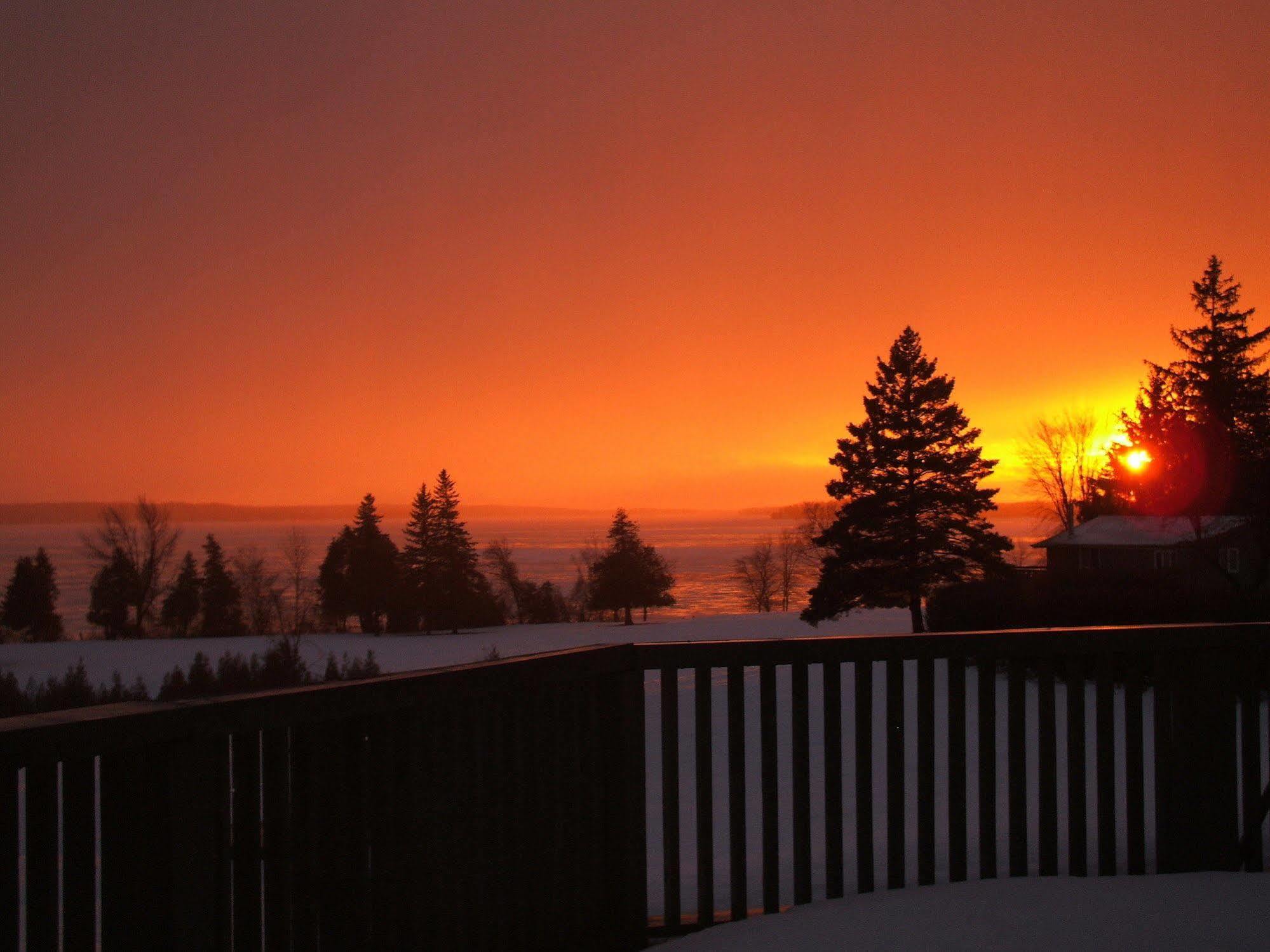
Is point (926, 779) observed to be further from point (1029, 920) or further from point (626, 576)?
point (626, 576)

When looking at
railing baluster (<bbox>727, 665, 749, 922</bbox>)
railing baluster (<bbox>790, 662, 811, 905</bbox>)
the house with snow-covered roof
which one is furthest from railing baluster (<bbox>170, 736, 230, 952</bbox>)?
the house with snow-covered roof

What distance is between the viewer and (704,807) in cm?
344

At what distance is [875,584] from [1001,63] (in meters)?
18.2

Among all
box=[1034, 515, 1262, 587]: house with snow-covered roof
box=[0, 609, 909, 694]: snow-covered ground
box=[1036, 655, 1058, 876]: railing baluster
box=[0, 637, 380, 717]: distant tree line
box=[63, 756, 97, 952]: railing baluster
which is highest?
box=[63, 756, 97, 952]: railing baluster

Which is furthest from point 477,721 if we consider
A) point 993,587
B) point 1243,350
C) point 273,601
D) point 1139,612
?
point 273,601

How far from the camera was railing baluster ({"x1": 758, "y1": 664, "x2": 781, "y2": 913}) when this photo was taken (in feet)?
11.2

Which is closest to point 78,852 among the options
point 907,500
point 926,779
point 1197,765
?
point 926,779

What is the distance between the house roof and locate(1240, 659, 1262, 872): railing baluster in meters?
28.3

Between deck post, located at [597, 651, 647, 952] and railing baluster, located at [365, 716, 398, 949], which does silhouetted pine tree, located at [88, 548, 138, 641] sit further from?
railing baluster, located at [365, 716, 398, 949]

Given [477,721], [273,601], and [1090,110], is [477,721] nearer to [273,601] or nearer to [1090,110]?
[1090,110]

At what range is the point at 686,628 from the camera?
28.2 meters

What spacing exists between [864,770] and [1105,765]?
108 cm

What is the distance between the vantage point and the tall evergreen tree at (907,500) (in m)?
26.0

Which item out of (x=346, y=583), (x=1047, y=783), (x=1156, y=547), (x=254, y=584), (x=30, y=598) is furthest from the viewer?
(x=254, y=584)
